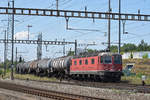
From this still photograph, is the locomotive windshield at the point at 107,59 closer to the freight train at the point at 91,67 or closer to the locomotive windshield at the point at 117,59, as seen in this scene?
the freight train at the point at 91,67

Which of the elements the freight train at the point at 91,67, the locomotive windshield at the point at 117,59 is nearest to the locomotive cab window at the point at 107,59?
the freight train at the point at 91,67

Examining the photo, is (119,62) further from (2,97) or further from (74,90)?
(2,97)

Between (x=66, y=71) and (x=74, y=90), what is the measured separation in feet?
44.6

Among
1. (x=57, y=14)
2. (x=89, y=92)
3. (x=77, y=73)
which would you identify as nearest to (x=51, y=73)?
(x=77, y=73)

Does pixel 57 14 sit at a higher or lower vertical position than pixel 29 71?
higher

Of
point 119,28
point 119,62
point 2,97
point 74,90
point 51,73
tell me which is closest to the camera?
point 2,97

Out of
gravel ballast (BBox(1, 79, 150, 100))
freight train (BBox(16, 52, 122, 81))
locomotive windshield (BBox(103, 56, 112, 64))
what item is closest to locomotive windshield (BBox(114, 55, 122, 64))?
freight train (BBox(16, 52, 122, 81))

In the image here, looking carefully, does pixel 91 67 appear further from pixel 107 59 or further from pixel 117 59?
pixel 117 59

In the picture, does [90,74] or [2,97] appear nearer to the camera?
[2,97]

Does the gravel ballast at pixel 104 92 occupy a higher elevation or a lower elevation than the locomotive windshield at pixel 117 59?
lower

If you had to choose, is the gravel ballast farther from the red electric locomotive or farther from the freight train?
the freight train

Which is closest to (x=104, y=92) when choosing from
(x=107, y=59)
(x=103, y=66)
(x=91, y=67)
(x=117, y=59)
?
(x=103, y=66)

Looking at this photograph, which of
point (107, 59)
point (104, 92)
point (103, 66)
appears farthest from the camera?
point (107, 59)

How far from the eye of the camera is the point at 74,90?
24.4 m
